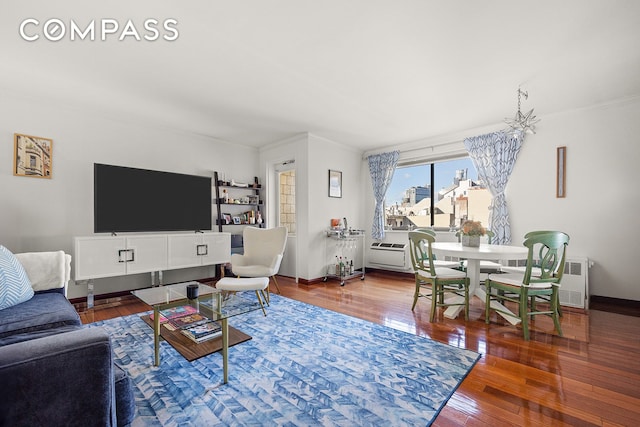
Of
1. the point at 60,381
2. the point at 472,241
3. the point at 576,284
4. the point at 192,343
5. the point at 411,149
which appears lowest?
the point at 192,343

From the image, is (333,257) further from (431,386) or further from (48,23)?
(48,23)

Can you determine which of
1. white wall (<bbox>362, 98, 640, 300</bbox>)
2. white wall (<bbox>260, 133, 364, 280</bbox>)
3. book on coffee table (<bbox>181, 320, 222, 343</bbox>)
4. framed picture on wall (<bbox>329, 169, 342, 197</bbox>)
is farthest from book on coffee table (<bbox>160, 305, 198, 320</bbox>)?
white wall (<bbox>362, 98, 640, 300</bbox>)

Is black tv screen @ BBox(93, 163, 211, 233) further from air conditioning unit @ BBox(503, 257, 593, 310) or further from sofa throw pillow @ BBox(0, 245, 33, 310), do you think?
air conditioning unit @ BBox(503, 257, 593, 310)

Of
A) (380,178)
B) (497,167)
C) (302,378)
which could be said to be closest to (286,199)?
(380,178)

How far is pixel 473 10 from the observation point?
189 cm

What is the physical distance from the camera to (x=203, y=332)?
6.95ft

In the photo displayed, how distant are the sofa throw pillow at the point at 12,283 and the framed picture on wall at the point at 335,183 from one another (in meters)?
3.87

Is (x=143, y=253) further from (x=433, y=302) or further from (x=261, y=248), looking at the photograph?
(x=433, y=302)

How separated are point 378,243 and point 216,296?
3.77m

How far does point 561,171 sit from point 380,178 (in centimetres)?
267

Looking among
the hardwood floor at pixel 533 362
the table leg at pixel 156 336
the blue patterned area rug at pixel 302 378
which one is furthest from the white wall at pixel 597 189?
the table leg at pixel 156 336

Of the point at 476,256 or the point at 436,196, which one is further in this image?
the point at 436,196

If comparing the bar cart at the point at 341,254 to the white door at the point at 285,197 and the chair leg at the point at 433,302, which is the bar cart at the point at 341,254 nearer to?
the white door at the point at 285,197

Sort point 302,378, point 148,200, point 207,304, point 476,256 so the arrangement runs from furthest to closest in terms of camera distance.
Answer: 1. point 148,200
2. point 476,256
3. point 207,304
4. point 302,378
